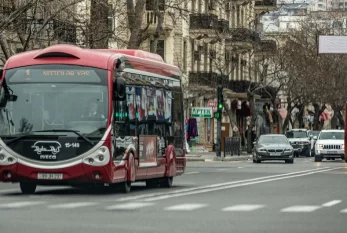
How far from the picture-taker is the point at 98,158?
79.3 feet

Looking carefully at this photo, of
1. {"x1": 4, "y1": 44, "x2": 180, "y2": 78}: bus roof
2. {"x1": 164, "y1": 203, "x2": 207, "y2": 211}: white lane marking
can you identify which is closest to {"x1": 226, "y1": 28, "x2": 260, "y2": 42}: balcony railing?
{"x1": 4, "y1": 44, "x2": 180, "y2": 78}: bus roof

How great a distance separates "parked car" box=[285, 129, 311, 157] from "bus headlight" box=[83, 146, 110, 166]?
5346 cm

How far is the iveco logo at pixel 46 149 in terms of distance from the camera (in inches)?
948

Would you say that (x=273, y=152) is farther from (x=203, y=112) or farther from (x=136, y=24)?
(x=136, y=24)

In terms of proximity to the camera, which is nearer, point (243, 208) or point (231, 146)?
point (243, 208)

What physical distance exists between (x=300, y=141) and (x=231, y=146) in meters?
10.3

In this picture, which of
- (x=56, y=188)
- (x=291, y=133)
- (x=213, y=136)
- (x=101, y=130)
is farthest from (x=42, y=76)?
(x=213, y=136)

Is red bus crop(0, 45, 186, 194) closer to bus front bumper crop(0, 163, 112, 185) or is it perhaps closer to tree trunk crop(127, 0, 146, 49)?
bus front bumper crop(0, 163, 112, 185)

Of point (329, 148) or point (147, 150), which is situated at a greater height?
point (147, 150)

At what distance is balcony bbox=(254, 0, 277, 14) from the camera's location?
319ft

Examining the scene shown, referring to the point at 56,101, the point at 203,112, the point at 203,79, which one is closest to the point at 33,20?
the point at 56,101

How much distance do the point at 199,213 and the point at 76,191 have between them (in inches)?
320

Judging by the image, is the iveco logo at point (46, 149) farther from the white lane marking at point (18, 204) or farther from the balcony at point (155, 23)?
the balcony at point (155, 23)

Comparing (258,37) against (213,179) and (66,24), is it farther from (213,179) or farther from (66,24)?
(213,179)
